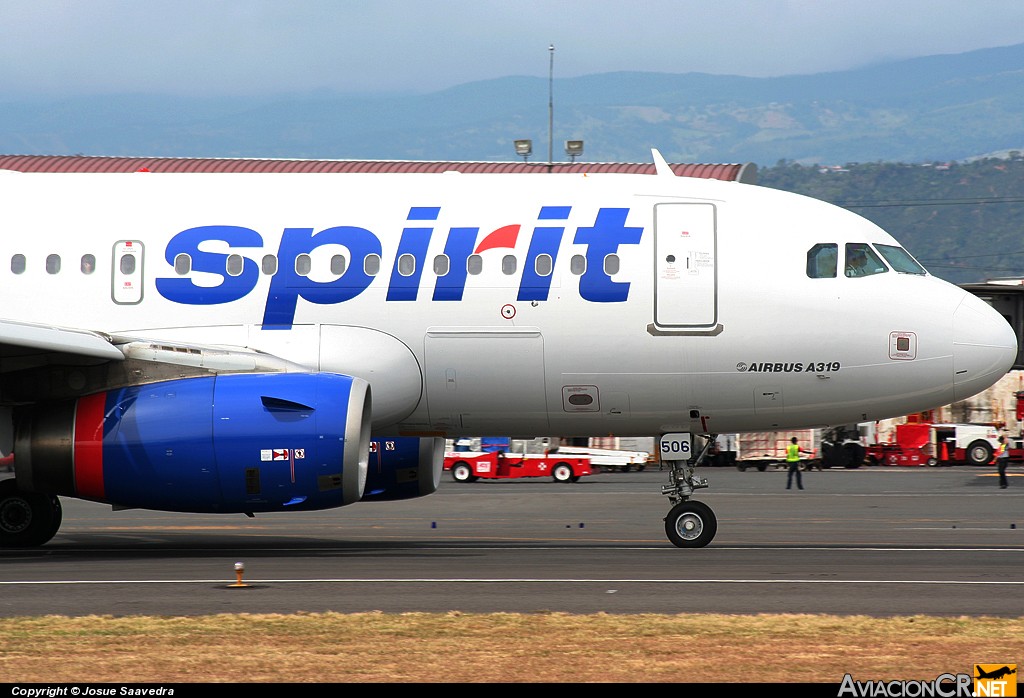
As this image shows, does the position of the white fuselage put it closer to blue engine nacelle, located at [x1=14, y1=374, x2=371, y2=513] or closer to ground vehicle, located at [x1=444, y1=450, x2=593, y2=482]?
blue engine nacelle, located at [x1=14, y1=374, x2=371, y2=513]

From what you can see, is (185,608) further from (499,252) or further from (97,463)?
Answer: (499,252)

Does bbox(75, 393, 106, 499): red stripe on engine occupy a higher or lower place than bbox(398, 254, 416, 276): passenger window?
lower

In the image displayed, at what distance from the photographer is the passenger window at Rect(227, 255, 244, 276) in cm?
1967

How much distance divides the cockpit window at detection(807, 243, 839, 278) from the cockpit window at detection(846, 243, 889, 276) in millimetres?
206

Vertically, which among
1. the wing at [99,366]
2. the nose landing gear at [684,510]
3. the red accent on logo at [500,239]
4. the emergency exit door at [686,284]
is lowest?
the nose landing gear at [684,510]

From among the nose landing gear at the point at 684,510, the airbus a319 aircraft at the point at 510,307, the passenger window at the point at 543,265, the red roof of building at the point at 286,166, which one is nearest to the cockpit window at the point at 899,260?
the airbus a319 aircraft at the point at 510,307

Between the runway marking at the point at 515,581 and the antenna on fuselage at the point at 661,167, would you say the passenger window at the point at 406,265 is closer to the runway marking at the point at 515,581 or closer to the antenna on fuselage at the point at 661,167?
the antenna on fuselage at the point at 661,167

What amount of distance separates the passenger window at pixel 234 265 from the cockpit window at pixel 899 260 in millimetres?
9114

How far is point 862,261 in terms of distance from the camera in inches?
766

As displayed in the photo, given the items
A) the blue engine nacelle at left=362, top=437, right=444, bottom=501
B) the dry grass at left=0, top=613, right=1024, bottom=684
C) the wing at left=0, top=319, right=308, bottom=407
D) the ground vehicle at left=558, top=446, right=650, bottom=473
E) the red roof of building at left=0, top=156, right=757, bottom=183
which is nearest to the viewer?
the dry grass at left=0, top=613, right=1024, bottom=684

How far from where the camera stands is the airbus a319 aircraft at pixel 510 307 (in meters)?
19.2

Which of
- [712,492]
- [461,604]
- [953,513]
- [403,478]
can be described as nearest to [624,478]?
[712,492]

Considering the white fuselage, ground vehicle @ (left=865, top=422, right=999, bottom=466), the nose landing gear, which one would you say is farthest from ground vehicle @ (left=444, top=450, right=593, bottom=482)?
the white fuselage

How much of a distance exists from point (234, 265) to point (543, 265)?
14.6ft
